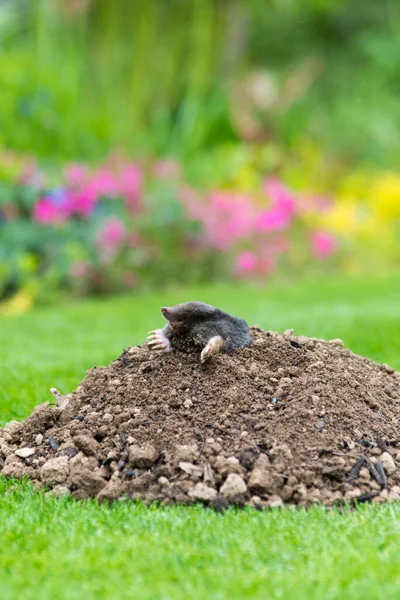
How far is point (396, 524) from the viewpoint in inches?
107

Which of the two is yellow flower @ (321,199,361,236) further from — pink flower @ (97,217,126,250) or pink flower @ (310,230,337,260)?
pink flower @ (97,217,126,250)

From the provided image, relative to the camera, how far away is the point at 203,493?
293 cm

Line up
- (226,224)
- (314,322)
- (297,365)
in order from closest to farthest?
(297,365), (314,322), (226,224)

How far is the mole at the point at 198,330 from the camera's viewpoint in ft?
11.8

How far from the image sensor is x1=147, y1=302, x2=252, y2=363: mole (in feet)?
11.8

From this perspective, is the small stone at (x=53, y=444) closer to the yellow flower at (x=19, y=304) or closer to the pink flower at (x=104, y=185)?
the yellow flower at (x=19, y=304)

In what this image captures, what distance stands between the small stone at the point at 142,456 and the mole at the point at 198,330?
0.55m

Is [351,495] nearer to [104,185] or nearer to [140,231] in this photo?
[140,231]

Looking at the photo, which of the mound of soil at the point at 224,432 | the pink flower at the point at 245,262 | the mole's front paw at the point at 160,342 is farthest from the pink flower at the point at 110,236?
the mole's front paw at the point at 160,342

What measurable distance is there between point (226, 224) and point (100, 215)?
1428mm

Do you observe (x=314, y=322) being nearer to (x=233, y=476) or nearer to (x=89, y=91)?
(x=233, y=476)

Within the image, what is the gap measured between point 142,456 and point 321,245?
24.6ft

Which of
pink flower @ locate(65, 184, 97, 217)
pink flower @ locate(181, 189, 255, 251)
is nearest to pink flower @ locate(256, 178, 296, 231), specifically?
pink flower @ locate(181, 189, 255, 251)

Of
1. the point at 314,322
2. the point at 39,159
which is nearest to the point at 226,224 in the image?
the point at 39,159
